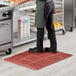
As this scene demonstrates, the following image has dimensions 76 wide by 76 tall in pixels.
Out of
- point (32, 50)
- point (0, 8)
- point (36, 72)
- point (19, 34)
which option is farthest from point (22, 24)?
point (36, 72)

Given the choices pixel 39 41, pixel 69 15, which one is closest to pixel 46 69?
pixel 39 41

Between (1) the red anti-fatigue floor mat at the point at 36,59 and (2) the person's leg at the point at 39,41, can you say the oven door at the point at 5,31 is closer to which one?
(1) the red anti-fatigue floor mat at the point at 36,59

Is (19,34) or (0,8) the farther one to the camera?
(19,34)

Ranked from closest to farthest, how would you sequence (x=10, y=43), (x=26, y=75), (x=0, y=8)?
(x=26, y=75), (x=0, y=8), (x=10, y=43)

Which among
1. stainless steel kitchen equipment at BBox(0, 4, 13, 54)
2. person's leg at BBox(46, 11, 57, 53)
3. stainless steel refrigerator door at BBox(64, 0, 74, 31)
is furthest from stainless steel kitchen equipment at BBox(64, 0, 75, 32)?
stainless steel kitchen equipment at BBox(0, 4, 13, 54)

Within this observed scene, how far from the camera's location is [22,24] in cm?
470

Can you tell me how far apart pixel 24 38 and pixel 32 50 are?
50 cm

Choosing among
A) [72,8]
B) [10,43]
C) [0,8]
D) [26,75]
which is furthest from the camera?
[72,8]

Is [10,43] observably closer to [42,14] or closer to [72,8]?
[42,14]

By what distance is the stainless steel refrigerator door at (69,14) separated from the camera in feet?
18.5

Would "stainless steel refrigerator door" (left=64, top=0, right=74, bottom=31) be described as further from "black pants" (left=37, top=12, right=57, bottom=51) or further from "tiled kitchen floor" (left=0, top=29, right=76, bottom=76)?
"black pants" (left=37, top=12, right=57, bottom=51)

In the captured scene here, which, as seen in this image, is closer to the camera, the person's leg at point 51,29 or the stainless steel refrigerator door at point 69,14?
the person's leg at point 51,29

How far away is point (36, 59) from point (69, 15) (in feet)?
6.78

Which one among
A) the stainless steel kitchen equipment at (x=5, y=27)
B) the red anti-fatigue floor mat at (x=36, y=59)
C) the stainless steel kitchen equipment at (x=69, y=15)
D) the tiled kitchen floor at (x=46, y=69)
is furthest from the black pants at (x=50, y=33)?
the stainless steel kitchen equipment at (x=69, y=15)
